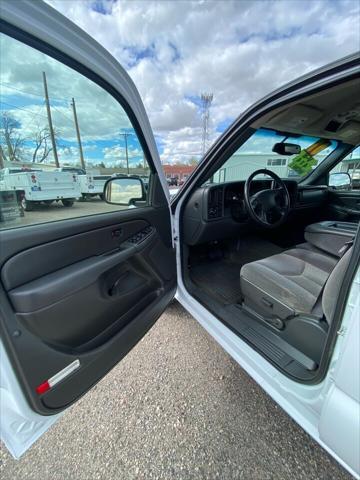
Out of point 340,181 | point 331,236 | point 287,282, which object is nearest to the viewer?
point 287,282

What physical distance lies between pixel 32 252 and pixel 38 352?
37 centimetres

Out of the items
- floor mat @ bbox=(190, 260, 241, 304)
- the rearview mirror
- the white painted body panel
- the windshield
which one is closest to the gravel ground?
the white painted body panel

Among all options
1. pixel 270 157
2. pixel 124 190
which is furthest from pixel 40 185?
pixel 270 157

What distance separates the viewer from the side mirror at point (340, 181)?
10.8 feet

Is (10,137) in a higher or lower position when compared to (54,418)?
higher

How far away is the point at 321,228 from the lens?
181 cm

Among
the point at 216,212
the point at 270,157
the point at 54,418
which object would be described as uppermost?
the point at 270,157

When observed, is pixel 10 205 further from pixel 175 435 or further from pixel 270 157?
pixel 270 157

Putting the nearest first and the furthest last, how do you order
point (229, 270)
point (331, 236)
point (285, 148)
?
point (331, 236), point (285, 148), point (229, 270)

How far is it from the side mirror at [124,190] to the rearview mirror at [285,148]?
1557 millimetres

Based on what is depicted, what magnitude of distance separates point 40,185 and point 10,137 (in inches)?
8.2

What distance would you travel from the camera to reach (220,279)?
230 cm

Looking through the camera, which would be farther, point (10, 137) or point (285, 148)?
point (285, 148)

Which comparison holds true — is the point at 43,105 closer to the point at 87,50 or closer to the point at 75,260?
the point at 87,50
